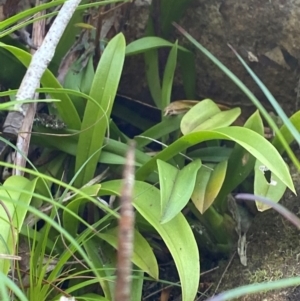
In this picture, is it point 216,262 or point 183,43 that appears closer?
point 216,262

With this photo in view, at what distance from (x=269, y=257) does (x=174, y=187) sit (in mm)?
239

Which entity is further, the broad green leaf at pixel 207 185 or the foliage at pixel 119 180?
the broad green leaf at pixel 207 185

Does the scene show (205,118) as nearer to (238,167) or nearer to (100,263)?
(238,167)

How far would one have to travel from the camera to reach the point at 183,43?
1.32m

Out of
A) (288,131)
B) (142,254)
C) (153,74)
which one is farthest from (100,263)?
(153,74)

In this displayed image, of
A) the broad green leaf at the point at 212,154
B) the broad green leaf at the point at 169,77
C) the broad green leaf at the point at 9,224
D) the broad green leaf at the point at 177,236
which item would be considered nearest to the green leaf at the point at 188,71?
the broad green leaf at the point at 169,77

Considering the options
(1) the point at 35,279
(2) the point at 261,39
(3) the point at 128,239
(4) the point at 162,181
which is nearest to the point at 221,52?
(2) the point at 261,39

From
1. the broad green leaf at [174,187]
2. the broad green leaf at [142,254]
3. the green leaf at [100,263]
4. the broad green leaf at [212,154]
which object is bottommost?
the green leaf at [100,263]

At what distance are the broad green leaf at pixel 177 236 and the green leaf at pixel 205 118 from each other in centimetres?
19

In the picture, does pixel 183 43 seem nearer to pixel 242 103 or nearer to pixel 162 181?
pixel 242 103

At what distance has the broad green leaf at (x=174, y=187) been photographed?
32.1 inches

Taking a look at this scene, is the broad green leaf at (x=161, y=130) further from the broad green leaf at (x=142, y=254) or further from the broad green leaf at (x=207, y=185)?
the broad green leaf at (x=142, y=254)

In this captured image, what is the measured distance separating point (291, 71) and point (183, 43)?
0.93 feet

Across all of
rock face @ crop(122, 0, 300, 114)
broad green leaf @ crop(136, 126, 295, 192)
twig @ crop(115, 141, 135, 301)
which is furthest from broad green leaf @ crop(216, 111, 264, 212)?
twig @ crop(115, 141, 135, 301)
